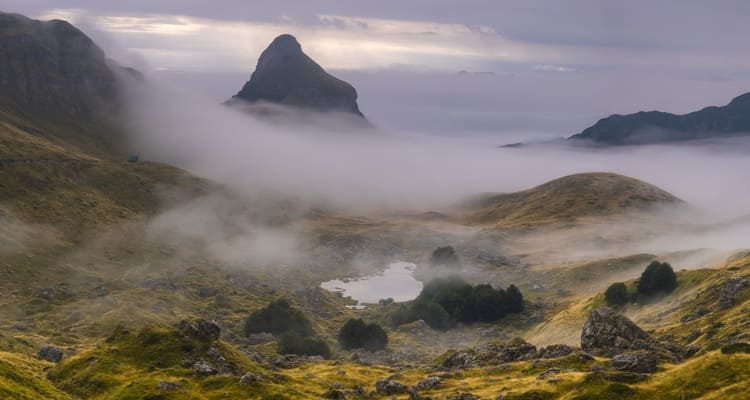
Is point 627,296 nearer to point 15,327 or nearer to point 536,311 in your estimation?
point 536,311

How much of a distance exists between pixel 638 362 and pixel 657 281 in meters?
73.7

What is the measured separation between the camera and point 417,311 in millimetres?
179750

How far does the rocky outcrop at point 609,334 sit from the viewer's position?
282ft

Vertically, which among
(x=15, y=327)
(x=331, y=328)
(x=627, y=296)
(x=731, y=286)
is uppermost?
(x=731, y=286)

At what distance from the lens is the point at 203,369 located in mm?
79750

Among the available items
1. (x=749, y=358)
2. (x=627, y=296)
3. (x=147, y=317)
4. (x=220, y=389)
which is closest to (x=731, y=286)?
(x=627, y=296)

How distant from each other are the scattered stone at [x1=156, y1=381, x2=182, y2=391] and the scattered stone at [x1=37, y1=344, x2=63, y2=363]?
29342 mm

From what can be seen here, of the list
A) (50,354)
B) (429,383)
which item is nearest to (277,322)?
(50,354)

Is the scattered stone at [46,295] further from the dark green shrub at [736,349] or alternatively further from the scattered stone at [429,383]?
the dark green shrub at [736,349]

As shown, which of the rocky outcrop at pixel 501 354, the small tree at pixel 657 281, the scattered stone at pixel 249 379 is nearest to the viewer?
the scattered stone at pixel 249 379

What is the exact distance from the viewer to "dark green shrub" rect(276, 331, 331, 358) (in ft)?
423

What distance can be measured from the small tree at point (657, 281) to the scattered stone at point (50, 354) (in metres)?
116

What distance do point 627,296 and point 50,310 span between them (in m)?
131

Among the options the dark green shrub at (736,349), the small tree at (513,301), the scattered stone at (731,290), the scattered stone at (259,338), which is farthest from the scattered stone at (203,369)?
the small tree at (513,301)
